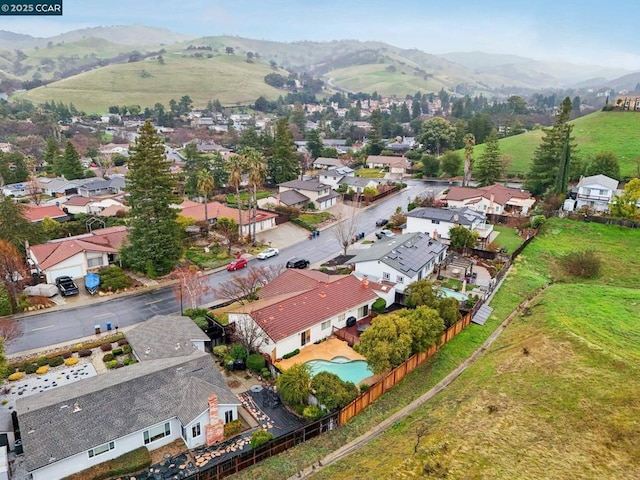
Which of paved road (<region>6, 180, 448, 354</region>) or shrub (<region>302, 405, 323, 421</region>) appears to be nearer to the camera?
shrub (<region>302, 405, 323, 421</region>)

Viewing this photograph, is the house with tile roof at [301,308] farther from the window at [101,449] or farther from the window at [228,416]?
the window at [101,449]

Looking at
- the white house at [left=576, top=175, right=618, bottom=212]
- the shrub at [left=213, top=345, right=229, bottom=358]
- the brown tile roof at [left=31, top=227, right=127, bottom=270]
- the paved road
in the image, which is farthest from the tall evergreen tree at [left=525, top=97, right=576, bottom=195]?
the brown tile roof at [left=31, top=227, right=127, bottom=270]

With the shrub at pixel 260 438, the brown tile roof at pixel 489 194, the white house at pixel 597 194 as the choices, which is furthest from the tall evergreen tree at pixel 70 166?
the white house at pixel 597 194

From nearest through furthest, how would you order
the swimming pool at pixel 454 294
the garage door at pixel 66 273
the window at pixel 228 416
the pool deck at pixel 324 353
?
the window at pixel 228 416 < the pool deck at pixel 324 353 < the swimming pool at pixel 454 294 < the garage door at pixel 66 273

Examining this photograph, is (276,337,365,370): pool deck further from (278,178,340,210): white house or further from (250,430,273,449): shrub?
(278,178,340,210): white house

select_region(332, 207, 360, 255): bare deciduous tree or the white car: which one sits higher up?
select_region(332, 207, 360, 255): bare deciduous tree

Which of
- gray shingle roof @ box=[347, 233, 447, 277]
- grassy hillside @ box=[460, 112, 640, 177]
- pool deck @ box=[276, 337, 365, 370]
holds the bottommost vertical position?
pool deck @ box=[276, 337, 365, 370]

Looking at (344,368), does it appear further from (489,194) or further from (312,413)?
(489,194)

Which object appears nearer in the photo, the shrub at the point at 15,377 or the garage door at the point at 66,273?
the shrub at the point at 15,377
